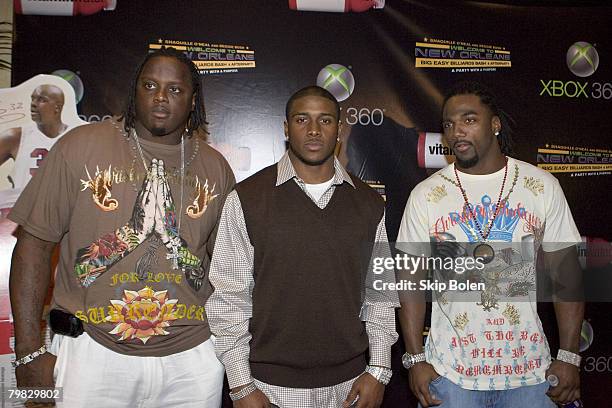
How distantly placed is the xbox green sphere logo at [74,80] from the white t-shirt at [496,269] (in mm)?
1923

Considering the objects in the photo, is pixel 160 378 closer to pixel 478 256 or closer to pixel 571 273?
pixel 478 256

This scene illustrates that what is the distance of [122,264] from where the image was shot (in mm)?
2078

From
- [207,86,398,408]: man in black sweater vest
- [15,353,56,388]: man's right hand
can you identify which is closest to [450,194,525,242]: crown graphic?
[207,86,398,408]: man in black sweater vest

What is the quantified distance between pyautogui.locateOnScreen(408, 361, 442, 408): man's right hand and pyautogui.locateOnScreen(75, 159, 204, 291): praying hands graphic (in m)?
0.87

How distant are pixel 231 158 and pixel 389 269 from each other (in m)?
1.41

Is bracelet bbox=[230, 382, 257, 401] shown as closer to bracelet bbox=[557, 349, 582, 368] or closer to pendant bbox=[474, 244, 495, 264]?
pendant bbox=[474, 244, 495, 264]

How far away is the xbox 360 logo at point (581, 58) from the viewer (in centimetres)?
344

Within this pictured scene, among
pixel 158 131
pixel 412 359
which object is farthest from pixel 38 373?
pixel 412 359

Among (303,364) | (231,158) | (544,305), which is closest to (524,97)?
(544,305)

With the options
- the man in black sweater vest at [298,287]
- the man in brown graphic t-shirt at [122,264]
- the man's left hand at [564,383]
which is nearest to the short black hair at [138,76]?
the man in brown graphic t-shirt at [122,264]

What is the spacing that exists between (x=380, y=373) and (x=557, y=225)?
87cm

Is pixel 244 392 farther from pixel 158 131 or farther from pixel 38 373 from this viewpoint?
pixel 158 131

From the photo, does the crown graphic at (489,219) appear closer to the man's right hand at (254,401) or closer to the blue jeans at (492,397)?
the blue jeans at (492,397)

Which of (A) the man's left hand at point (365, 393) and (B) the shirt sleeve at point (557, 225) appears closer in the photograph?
(A) the man's left hand at point (365, 393)
